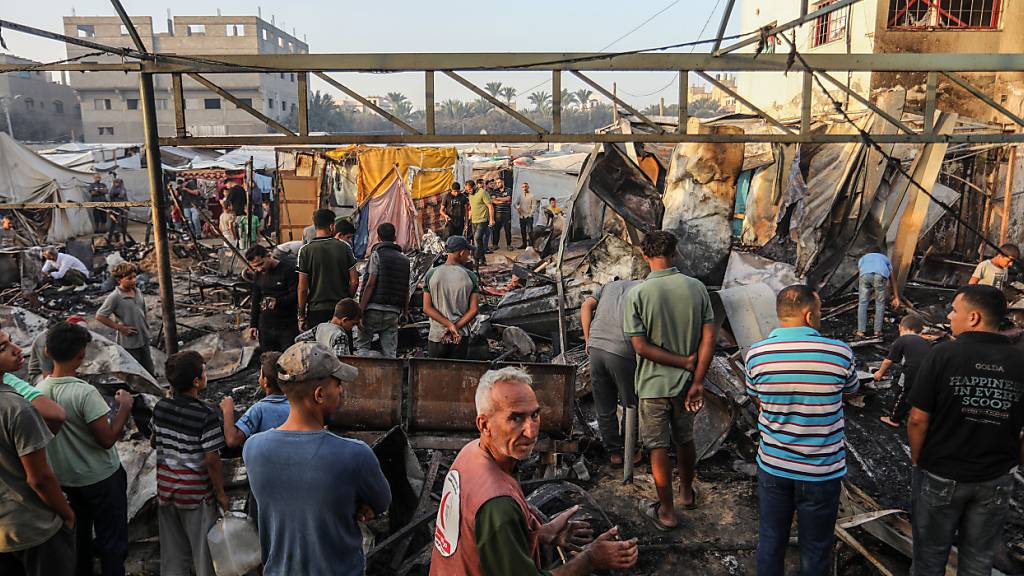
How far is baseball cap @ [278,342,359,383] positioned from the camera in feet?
7.99

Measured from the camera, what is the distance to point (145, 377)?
219 inches

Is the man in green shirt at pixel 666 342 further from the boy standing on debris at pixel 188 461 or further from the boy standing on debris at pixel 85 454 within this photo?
the boy standing on debris at pixel 85 454

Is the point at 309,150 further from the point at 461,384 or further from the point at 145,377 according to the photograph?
the point at 461,384

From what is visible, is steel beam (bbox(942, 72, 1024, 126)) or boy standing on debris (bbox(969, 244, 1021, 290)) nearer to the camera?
steel beam (bbox(942, 72, 1024, 126))

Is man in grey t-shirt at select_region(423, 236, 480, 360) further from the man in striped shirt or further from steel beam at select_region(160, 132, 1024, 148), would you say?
the man in striped shirt

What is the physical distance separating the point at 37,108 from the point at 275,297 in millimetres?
56906

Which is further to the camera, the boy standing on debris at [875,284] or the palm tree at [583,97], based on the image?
the palm tree at [583,97]

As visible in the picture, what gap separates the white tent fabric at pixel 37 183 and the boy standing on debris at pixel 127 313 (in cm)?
1470

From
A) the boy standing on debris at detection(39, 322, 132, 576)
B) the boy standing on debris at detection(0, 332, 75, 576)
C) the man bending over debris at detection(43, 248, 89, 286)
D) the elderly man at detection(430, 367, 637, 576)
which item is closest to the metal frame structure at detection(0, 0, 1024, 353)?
the boy standing on debris at detection(39, 322, 132, 576)

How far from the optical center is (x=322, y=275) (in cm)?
647

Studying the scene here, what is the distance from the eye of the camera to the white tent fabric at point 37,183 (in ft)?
61.2

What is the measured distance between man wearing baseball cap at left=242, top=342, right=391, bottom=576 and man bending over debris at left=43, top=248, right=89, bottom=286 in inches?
525

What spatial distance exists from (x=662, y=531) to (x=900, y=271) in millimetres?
9235

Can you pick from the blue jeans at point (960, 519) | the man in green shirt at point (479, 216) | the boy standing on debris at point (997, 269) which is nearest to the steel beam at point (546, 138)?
the boy standing on debris at point (997, 269)
